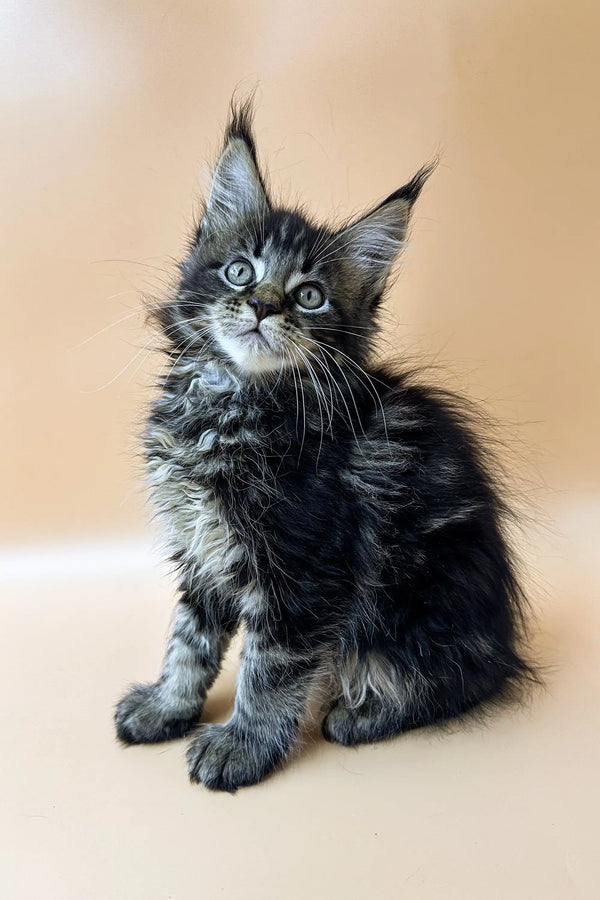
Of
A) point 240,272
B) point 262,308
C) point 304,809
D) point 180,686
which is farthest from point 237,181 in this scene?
point 304,809

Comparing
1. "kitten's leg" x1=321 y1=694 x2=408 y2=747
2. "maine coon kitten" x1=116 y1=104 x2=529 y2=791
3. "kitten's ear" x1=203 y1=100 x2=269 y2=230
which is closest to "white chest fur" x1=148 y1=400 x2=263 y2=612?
"maine coon kitten" x1=116 y1=104 x2=529 y2=791

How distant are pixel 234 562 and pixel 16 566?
4.10ft

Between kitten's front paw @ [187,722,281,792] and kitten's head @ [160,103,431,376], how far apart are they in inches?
29.0

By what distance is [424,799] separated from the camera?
1.48 metres

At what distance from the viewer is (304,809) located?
147 cm

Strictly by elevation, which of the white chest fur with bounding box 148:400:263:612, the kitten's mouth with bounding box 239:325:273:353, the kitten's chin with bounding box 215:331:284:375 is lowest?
the white chest fur with bounding box 148:400:263:612

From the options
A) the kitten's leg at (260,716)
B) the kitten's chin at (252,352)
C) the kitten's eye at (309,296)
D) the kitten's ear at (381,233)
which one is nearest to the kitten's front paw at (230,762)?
the kitten's leg at (260,716)

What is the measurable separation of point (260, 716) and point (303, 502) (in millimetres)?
434

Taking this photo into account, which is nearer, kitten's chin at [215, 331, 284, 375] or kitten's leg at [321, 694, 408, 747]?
kitten's chin at [215, 331, 284, 375]

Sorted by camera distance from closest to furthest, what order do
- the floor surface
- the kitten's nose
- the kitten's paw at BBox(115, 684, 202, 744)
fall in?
the floor surface
the kitten's nose
the kitten's paw at BBox(115, 684, 202, 744)

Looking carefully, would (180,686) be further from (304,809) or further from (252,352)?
(252,352)

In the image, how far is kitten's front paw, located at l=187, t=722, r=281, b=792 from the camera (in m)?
1.52

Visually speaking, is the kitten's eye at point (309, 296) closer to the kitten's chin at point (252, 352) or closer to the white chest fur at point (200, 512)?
the kitten's chin at point (252, 352)

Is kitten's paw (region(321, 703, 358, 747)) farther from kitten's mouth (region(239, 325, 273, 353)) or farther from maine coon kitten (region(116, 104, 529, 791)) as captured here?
kitten's mouth (region(239, 325, 273, 353))
